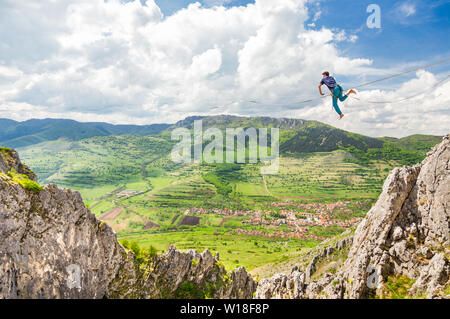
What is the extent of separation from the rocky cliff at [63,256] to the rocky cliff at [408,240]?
84.0 ft

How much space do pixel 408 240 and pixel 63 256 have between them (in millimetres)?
38631

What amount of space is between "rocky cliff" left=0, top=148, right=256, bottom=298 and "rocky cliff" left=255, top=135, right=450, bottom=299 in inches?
1008

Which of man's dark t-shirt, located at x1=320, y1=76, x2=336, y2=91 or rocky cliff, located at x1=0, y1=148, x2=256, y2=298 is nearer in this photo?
Result: man's dark t-shirt, located at x1=320, y1=76, x2=336, y2=91

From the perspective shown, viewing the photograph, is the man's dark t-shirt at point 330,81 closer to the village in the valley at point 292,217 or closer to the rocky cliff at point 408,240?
the rocky cliff at point 408,240

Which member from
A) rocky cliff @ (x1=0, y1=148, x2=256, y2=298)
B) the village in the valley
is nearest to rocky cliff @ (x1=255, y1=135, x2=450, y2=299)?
rocky cliff @ (x1=0, y1=148, x2=256, y2=298)

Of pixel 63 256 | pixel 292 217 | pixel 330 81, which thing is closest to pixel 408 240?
pixel 330 81

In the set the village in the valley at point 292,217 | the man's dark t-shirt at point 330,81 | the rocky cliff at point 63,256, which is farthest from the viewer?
the village in the valley at point 292,217

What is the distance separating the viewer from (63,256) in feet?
79.9

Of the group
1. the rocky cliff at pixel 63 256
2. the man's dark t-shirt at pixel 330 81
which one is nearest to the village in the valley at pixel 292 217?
the rocky cliff at pixel 63 256

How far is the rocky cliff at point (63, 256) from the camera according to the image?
20.8 m

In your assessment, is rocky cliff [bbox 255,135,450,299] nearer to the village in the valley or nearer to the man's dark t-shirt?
the man's dark t-shirt

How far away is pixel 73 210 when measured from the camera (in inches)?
1069

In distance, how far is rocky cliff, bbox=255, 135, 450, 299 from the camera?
70.2 feet

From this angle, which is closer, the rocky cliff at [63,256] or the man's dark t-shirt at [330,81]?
the man's dark t-shirt at [330,81]
